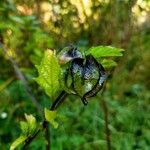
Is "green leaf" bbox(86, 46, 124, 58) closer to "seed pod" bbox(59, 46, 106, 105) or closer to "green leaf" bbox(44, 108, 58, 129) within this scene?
"seed pod" bbox(59, 46, 106, 105)

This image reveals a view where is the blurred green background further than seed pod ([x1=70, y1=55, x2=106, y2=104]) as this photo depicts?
Yes

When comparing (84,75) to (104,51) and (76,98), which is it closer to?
(104,51)

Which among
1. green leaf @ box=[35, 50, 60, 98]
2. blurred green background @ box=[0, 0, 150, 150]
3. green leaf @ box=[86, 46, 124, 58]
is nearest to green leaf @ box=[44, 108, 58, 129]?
green leaf @ box=[35, 50, 60, 98]

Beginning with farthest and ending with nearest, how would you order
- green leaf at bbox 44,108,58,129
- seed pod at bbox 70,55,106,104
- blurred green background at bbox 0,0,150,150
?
blurred green background at bbox 0,0,150,150, green leaf at bbox 44,108,58,129, seed pod at bbox 70,55,106,104

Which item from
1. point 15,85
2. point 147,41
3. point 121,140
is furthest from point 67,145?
point 147,41

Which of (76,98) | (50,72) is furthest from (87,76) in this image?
(76,98)

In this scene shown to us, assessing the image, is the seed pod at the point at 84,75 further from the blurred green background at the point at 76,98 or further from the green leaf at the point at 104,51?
the blurred green background at the point at 76,98

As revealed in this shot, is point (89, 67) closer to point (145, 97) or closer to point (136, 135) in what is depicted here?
point (136, 135)
